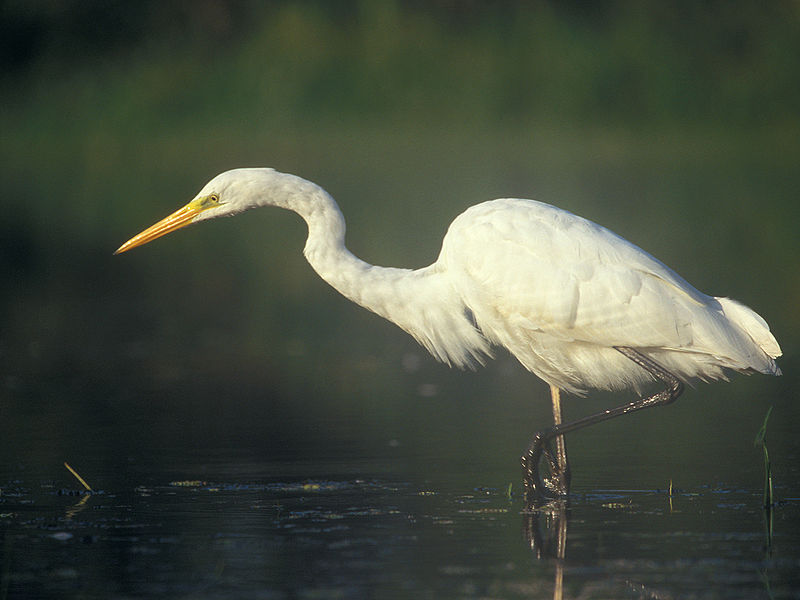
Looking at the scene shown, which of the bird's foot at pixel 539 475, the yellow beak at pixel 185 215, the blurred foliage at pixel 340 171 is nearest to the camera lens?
the bird's foot at pixel 539 475

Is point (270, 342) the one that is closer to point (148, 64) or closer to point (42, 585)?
point (42, 585)

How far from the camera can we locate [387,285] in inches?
320

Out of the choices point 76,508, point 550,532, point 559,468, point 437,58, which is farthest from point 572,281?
point 437,58

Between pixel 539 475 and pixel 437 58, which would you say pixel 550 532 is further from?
pixel 437 58

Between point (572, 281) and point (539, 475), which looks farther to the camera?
point (572, 281)

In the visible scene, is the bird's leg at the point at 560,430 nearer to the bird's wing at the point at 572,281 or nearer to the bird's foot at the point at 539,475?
the bird's foot at the point at 539,475

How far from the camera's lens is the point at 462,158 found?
32719 millimetres

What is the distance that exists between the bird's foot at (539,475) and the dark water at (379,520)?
10cm

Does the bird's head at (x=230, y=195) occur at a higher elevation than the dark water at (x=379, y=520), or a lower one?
higher

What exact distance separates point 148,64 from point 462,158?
8.61 meters

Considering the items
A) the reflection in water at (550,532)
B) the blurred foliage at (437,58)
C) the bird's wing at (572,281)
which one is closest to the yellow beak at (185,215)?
the bird's wing at (572,281)

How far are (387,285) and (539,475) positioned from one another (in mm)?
1444

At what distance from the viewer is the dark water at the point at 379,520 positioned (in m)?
5.51

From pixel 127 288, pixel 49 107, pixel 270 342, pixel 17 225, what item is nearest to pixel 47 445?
pixel 270 342
